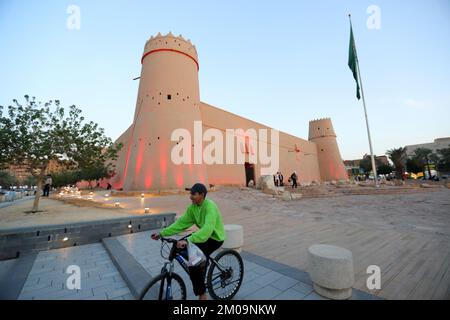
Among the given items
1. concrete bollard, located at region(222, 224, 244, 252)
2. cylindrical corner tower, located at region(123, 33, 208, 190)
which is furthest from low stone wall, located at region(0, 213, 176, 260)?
cylindrical corner tower, located at region(123, 33, 208, 190)

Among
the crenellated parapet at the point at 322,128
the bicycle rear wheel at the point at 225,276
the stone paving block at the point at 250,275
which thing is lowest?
the stone paving block at the point at 250,275

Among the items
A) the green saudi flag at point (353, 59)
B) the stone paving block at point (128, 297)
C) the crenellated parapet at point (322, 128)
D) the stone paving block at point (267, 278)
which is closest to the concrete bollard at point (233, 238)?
the stone paving block at point (267, 278)

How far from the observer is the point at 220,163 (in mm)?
22984

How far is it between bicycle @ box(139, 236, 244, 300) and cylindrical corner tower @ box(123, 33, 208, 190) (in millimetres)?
14729

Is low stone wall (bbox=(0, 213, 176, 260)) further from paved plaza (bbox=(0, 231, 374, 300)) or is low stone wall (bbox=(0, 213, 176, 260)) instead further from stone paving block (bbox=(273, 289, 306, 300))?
stone paving block (bbox=(273, 289, 306, 300))

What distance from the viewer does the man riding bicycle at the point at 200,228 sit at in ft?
7.23

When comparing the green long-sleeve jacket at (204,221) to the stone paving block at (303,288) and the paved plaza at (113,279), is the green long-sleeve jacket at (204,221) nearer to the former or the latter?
the paved plaza at (113,279)

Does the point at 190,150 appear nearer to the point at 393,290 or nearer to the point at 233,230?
the point at 233,230

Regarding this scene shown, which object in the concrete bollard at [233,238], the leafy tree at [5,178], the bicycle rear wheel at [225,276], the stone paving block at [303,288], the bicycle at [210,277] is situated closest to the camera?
the bicycle at [210,277]

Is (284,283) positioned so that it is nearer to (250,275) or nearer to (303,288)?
(303,288)

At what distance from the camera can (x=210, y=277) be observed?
97.4 inches

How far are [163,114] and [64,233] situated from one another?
47.3ft
